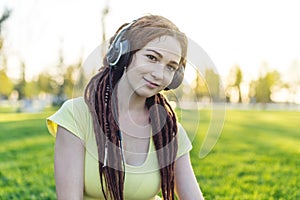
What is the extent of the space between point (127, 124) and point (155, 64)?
0.92 feet

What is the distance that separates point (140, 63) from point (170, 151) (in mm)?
380

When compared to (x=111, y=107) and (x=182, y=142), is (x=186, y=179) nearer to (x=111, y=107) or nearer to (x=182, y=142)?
(x=182, y=142)

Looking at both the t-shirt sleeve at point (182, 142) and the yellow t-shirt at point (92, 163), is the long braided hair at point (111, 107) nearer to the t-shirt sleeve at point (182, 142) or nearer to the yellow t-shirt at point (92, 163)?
the yellow t-shirt at point (92, 163)

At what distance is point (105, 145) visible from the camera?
180 centimetres

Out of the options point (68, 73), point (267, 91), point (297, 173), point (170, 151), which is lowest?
point (267, 91)

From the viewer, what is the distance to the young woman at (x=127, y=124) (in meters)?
1.70

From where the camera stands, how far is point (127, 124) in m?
1.88

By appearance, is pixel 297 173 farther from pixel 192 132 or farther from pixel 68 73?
pixel 68 73

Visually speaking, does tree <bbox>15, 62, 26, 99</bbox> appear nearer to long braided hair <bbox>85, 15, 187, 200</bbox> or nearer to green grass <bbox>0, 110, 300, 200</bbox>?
green grass <bbox>0, 110, 300, 200</bbox>

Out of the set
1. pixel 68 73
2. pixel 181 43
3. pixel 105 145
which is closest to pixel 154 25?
pixel 181 43

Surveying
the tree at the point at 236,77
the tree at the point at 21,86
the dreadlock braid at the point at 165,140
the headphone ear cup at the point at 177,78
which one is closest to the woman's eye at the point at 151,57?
the headphone ear cup at the point at 177,78

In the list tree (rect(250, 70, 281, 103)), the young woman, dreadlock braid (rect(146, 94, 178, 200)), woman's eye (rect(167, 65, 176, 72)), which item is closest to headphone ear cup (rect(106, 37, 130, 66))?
the young woman

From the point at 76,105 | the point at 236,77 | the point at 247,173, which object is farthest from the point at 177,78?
the point at 236,77

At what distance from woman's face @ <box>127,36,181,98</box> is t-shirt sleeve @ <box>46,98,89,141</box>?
0.19 m
